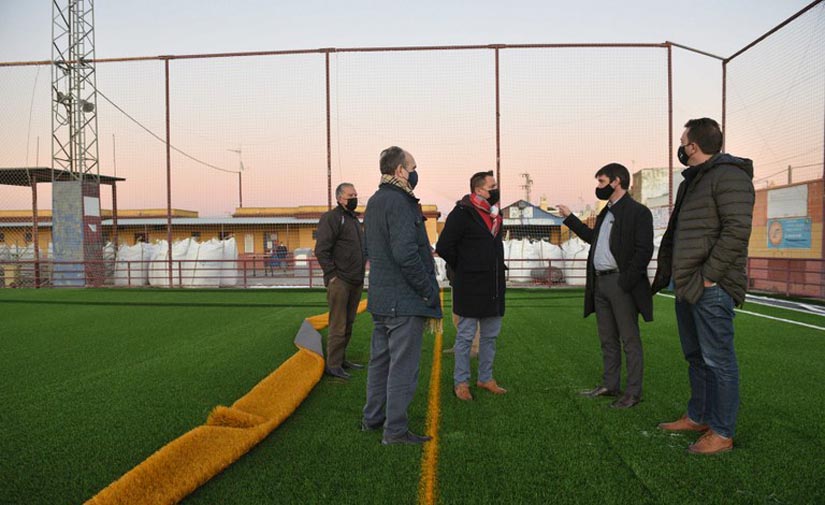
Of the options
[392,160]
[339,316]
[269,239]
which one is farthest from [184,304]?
[269,239]

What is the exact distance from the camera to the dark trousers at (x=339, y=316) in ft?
19.0

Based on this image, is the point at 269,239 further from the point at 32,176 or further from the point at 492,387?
the point at 492,387

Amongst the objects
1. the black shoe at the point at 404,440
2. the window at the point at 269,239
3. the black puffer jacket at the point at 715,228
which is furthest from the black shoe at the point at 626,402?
the window at the point at 269,239

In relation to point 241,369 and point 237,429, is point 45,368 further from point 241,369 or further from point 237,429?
point 237,429

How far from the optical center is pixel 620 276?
4508mm

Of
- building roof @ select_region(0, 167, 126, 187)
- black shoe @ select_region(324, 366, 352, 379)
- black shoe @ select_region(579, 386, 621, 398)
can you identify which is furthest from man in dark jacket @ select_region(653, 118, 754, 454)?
building roof @ select_region(0, 167, 126, 187)

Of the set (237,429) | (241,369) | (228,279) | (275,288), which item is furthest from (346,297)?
(228,279)

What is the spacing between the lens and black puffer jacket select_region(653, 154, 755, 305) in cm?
337

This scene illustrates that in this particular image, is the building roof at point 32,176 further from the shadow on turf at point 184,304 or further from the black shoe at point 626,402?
the black shoe at point 626,402

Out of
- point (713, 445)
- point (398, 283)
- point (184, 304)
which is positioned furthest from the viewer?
point (184, 304)

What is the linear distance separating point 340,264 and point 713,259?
3551 millimetres

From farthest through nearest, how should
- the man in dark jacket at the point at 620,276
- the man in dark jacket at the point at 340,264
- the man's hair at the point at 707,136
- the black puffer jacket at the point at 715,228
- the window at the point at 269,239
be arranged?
1. the window at the point at 269,239
2. the man in dark jacket at the point at 340,264
3. the man in dark jacket at the point at 620,276
4. the man's hair at the point at 707,136
5. the black puffer jacket at the point at 715,228

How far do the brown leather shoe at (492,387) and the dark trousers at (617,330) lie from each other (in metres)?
0.89

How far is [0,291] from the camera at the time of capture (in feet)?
54.8
